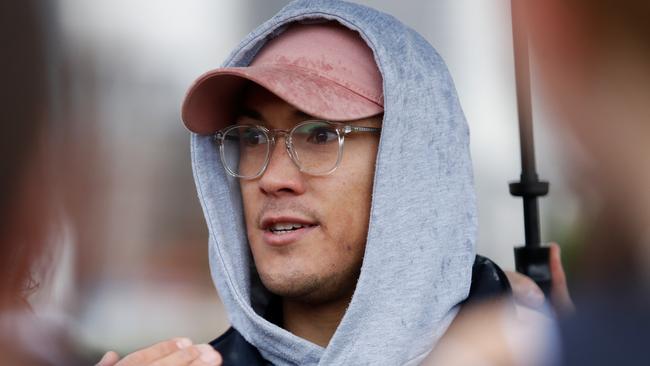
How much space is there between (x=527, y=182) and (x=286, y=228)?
2.05ft

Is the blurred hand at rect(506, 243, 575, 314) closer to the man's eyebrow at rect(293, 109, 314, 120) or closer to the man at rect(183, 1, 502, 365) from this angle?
the man at rect(183, 1, 502, 365)

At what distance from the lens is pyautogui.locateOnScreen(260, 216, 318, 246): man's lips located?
1309 millimetres

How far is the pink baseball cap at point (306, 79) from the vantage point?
4.22 feet

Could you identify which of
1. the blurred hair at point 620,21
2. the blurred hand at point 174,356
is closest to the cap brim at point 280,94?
the blurred hand at point 174,356

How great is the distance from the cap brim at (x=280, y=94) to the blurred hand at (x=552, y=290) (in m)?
0.49

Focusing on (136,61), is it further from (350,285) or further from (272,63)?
(350,285)

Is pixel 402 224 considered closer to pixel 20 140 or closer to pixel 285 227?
pixel 285 227

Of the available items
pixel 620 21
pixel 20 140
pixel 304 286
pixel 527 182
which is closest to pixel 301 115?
pixel 304 286

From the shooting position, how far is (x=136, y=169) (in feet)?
7.36

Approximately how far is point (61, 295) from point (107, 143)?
450 millimetres

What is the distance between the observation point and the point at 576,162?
1653mm

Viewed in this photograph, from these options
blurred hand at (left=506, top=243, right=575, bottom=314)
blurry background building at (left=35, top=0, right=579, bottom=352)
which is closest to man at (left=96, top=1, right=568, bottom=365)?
blurred hand at (left=506, top=243, right=575, bottom=314)

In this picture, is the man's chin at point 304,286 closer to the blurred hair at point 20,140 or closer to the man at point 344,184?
the man at point 344,184

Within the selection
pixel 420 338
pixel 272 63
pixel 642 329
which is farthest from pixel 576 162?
pixel 272 63
